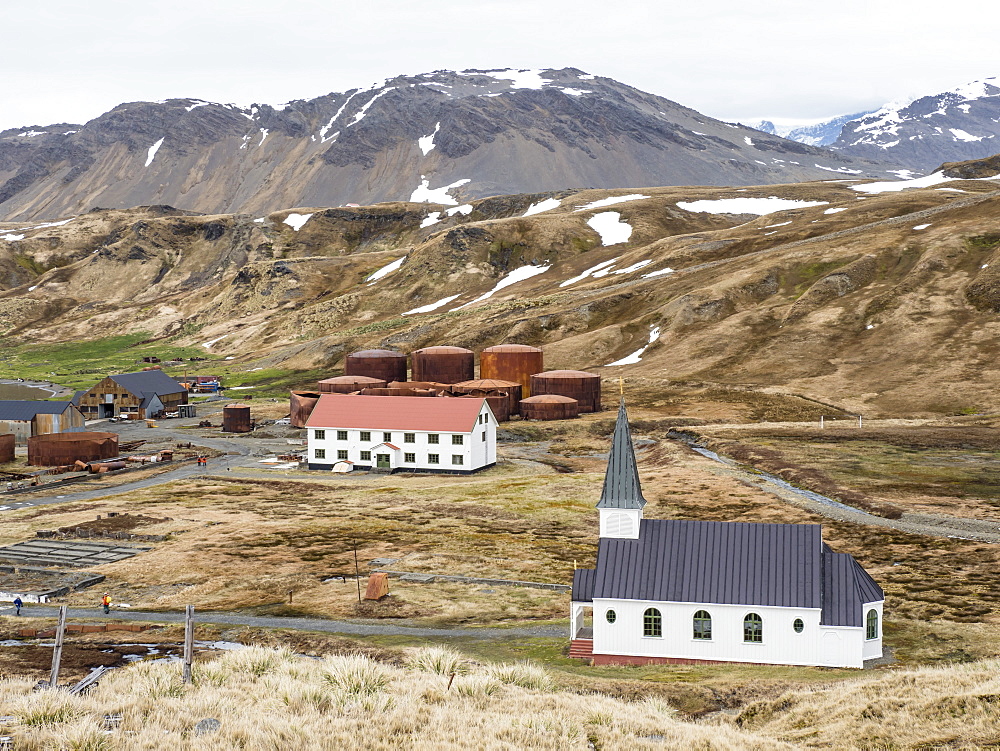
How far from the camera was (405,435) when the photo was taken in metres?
94.8

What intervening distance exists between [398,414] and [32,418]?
47.1 meters

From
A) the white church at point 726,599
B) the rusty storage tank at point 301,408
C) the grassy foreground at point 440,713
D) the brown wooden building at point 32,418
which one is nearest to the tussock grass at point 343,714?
the grassy foreground at point 440,713

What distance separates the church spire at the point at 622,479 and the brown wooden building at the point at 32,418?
88.1 m

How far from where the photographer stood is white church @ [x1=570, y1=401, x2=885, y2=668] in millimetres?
36594

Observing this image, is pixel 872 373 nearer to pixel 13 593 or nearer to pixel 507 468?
pixel 507 468

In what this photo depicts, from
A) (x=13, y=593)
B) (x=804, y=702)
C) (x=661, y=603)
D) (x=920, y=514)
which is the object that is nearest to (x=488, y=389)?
(x=920, y=514)

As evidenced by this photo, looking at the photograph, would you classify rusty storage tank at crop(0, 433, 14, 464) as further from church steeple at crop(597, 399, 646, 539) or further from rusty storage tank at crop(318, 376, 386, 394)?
church steeple at crop(597, 399, 646, 539)

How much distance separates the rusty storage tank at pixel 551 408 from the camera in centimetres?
12369

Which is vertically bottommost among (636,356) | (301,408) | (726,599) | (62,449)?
(62,449)

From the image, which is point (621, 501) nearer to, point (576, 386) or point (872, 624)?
point (872, 624)

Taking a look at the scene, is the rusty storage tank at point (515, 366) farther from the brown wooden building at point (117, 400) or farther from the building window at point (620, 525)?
the building window at point (620, 525)

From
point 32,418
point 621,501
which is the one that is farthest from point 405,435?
point 621,501

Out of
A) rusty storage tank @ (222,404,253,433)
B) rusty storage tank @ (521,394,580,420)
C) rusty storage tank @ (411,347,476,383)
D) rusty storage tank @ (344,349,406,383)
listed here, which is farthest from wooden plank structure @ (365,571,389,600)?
rusty storage tank @ (344,349,406,383)

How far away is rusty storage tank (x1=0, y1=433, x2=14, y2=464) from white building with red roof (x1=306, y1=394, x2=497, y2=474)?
1360 inches
